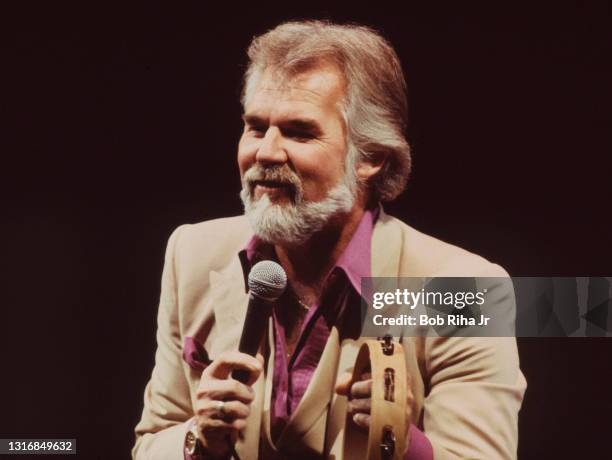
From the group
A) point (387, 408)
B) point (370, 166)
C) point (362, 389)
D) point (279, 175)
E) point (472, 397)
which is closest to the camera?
point (387, 408)

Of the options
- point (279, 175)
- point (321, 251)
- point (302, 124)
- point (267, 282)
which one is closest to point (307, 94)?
point (302, 124)

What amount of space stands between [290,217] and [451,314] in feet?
1.58

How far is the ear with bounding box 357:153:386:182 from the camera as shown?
243 cm

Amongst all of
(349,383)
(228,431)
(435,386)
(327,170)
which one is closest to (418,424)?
(435,386)

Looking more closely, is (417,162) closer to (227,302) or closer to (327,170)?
(327,170)

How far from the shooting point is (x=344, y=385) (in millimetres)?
2137

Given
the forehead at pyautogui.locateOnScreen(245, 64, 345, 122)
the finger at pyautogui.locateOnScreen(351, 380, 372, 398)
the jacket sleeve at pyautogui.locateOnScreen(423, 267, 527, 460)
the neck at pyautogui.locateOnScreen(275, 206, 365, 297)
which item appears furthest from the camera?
the neck at pyautogui.locateOnScreen(275, 206, 365, 297)

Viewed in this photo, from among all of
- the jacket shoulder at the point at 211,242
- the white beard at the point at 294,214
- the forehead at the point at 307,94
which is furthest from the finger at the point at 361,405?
Result: the forehead at the point at 307,94

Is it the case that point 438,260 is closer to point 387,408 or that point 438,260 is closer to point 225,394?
point 387,408

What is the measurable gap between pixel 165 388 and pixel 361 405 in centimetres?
68

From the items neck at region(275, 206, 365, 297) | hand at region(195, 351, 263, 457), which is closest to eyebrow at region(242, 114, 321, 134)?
neck at region(275, 206, 365, 297)

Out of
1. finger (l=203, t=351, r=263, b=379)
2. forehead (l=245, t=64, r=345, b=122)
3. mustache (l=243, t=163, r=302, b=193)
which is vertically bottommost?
finger (l=203, t=351, r=263, b=379)

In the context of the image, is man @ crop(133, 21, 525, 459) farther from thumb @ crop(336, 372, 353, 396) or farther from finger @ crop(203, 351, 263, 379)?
finger @ crop(203, 351, 263, 379)

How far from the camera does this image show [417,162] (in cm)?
254
